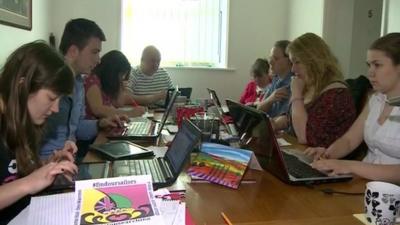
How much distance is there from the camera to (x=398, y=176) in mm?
1318

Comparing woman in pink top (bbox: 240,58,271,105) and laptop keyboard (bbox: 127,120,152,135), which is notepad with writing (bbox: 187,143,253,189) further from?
woman in pink top (bbox: 240,58,271,105)

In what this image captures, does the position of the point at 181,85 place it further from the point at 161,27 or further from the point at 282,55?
the point at 282,55

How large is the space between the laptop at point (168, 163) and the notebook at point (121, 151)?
65 millimetres

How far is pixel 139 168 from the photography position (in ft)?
4.46

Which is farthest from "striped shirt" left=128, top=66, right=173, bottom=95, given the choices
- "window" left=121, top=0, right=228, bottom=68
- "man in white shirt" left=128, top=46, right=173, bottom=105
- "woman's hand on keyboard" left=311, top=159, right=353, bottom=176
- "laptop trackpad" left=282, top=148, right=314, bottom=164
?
"woman's hand on keyboard" left=311, top=159, right=353, bottom=176

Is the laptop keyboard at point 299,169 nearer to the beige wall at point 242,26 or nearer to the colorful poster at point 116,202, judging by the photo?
the colorful poster at point 116,202

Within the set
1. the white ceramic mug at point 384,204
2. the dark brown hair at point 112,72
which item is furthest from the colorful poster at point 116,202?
the dark brown hair at point 112,72

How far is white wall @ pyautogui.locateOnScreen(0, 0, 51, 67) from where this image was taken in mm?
2896

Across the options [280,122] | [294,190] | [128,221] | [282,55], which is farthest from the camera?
[282,55]

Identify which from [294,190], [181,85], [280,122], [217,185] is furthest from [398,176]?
[181,85]

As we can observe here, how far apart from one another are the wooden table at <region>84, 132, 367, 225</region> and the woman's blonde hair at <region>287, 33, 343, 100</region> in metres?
0.92

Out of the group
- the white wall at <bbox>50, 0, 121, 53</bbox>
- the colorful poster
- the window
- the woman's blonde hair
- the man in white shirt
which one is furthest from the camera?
the window

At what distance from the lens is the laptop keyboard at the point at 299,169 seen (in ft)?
4.23

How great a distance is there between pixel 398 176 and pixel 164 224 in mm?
851
